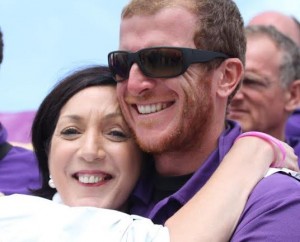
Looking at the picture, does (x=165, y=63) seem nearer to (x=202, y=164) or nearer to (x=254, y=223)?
(x=202, y=164)

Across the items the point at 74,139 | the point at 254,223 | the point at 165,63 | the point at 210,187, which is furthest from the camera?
the point at 74,139

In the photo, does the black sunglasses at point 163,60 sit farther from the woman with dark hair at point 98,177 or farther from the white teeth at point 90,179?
the white teeth at point 90,179

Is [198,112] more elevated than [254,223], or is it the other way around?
[198,112]

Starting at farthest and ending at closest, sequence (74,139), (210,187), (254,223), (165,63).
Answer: (74,139), (165,63), (210,187), (254,223)

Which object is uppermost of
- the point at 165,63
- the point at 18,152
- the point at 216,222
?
the point at 165,63

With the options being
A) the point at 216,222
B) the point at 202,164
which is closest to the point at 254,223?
the point at 216,222

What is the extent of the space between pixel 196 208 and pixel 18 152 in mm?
2273

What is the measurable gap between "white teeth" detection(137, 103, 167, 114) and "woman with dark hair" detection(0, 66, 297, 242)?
0.36 ft

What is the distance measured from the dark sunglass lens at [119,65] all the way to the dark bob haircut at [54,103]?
0.16 metres

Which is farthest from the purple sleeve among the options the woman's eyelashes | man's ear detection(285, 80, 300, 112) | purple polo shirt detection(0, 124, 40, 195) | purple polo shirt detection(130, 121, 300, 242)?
man's ear detection(285, 80, 300, 112)

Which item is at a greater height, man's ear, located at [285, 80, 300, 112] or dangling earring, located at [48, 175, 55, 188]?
dangling earring, located at [48, 175, 55, 188]

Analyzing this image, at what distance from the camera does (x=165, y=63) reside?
2.55m

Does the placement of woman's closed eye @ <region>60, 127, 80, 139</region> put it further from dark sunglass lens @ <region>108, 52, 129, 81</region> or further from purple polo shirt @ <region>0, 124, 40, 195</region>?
purple polo shirt @ <region>0, 124, 40, 195</region>

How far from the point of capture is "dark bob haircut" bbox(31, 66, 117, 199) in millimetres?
2830
